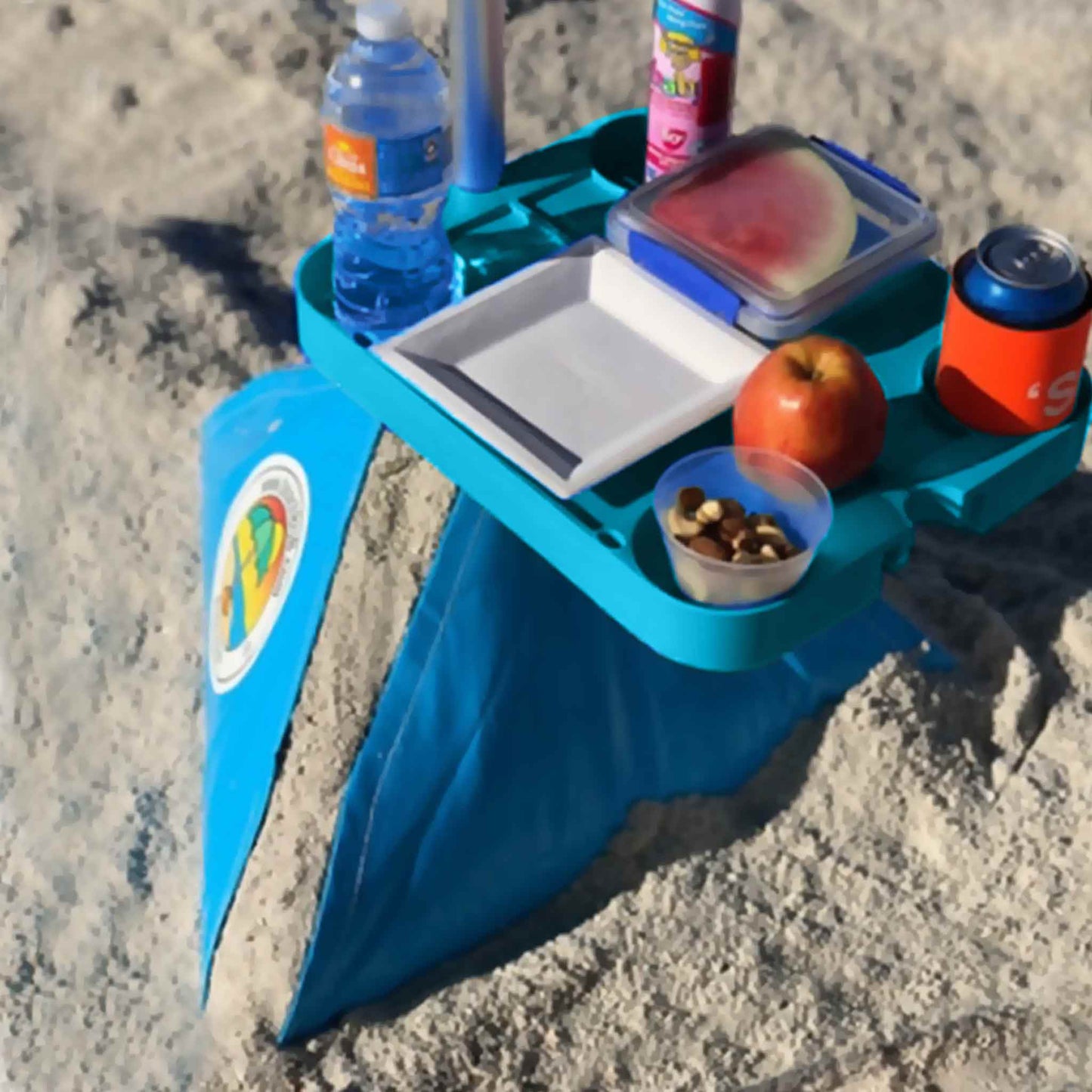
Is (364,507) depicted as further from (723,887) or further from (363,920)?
(723,887)

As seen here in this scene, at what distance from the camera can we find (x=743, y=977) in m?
1.46

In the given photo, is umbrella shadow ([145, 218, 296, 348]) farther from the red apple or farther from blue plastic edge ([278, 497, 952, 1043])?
the red apple

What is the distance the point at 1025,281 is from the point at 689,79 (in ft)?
1.18

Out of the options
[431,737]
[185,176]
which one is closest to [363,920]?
[431,737]

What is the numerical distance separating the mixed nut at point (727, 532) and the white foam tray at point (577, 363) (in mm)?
88

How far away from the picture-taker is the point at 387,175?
1.35 meters

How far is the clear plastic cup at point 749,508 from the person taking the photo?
46.7 inches

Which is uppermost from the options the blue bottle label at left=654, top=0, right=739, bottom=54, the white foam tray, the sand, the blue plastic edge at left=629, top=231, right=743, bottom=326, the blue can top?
the blue bottle label at left=654, top=0, right=739, bottom=54

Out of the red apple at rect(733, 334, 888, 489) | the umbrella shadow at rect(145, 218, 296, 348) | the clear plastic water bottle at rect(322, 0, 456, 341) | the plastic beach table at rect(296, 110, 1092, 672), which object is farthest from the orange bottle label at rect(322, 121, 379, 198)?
the umbrella shadow at rect(145, 218, 296, 348)

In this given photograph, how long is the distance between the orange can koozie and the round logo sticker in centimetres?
60

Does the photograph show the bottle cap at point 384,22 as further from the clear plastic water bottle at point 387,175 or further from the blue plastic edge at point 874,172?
the blue plastic edge at point 874,172

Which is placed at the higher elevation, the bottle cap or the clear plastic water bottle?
the bottle cap

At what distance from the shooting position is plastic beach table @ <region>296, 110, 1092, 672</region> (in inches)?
48.1

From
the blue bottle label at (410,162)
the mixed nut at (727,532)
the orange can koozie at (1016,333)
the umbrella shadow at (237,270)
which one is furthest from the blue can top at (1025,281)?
the umbrella shadow at (237,270)
